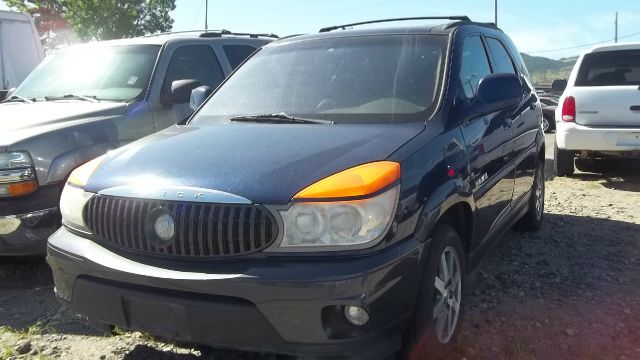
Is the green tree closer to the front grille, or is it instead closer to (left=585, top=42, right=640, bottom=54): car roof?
(left=585, top=42, right=640, bottom=54): car roof

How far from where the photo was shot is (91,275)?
2.56m

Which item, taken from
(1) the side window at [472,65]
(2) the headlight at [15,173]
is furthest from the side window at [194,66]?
(1) the side window at [472,65]

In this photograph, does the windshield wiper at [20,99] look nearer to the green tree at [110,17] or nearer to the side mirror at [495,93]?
the side mirror at [495,93]

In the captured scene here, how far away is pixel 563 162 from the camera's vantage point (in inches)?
314

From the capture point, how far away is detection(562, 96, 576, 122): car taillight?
7406 mm

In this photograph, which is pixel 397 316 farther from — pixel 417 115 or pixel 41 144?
pixel 41 144

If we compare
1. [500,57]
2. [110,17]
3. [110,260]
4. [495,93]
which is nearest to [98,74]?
[110,260]

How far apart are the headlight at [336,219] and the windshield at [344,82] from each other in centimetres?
85

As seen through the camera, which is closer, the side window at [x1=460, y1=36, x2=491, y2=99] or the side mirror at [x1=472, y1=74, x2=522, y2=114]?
the side mirror at [x1=472, y1=74, x2=522, y2=114]

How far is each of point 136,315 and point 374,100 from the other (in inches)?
65.4

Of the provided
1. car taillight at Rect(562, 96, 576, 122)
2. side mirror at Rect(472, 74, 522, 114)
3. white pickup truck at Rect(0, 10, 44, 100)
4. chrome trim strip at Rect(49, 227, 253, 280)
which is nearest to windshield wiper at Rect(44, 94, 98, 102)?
chrome trim strip at Rect(49, 227, 253, 280)

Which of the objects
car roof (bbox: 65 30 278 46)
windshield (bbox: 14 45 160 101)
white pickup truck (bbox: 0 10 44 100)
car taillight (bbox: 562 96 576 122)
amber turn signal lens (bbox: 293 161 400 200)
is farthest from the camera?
white pickup truck (bbox: 0 10 44 100)

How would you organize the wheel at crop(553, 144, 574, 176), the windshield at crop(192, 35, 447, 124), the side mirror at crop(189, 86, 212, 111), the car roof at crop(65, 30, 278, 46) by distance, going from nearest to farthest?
the windshield at crop(192, 35, 447, 124), the side mirror at crop(189, 86, 212, 111), the car roof at crop(65, 30, 278, 46), the wheel at crop(553, 144, 574, 176)

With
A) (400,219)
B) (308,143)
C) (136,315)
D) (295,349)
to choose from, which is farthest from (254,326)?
(308,143)
